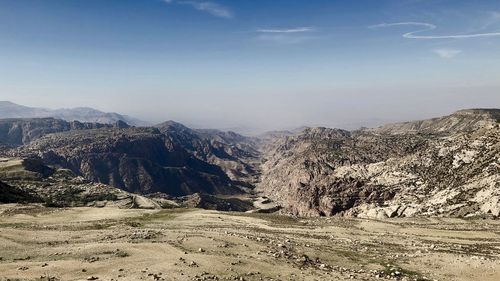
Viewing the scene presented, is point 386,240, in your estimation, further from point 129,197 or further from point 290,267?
point 129,197

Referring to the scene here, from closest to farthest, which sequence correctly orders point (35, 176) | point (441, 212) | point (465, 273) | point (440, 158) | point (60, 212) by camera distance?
point (465, 273) → point (60, 212) → point (441, 212) → point (440, 158) → point (35, 176)

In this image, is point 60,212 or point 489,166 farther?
point 489,166

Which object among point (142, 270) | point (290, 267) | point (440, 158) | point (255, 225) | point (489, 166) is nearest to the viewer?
point (142, 270)

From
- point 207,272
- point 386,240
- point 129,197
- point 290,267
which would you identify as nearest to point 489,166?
point 386,240

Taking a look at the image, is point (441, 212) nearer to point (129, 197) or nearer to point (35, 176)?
point (129, 197)

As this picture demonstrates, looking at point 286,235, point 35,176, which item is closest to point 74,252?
point 286,235

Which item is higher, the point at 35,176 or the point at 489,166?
the point at 489,166
